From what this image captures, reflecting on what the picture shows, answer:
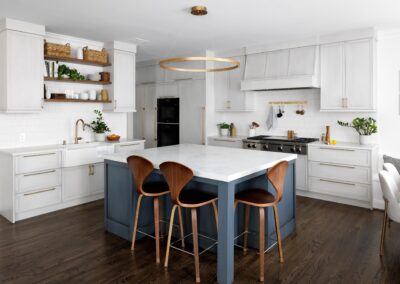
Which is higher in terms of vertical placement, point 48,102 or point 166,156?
point 48,102

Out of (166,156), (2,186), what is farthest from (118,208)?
(2,186)

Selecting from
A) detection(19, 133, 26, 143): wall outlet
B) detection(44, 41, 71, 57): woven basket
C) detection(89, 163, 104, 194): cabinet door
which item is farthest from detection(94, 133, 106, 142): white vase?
detection(44, 41, 71, 57): woven basket

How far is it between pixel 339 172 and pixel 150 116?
4176 millimetres

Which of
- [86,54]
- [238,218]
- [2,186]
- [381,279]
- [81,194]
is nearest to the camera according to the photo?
[381,279]

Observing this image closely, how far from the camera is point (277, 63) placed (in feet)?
17.9

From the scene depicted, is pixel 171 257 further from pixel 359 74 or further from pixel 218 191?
pixel 359 74

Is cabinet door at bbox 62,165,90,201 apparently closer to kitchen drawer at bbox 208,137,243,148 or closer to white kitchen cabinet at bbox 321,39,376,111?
kitchen drawer at bbox 208,137,243,148

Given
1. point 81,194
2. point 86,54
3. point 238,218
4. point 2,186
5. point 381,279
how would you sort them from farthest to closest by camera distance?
point 86,54
point 81,194
point 2,186
point 238,218
point 381,279

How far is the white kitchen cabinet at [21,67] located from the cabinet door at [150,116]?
9.72 feet

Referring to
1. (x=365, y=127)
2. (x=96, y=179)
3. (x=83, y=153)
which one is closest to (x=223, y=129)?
(x=365, y=127)

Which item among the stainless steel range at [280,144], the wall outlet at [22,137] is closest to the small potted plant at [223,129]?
the stainless steel range at [280,144]

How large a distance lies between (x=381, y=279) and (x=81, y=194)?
3883 mm

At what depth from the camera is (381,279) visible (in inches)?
103

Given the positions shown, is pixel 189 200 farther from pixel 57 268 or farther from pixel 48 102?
pixel 48 102
